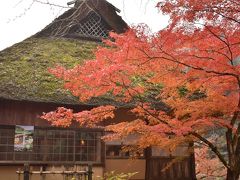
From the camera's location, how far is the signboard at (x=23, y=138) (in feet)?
38.1

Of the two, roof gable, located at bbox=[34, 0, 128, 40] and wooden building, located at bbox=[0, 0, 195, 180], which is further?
roof gable, located at bbox=[34, 0, 128, 40]

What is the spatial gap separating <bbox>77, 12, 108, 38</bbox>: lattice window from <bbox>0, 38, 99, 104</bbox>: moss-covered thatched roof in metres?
0.57

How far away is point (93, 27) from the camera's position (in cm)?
1614

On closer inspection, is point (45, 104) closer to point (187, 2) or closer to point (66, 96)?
point (66, 96)

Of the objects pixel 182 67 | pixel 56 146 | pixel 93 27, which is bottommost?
pixel 56 146

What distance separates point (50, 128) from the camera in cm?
1193

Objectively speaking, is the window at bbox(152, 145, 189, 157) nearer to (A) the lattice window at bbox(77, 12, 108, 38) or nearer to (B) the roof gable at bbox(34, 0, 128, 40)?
(B) the roof gable at bbox(34, 0, 128, 40)

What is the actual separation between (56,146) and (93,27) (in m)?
6.42

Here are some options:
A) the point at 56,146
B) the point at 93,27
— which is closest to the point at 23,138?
the point at 56,146

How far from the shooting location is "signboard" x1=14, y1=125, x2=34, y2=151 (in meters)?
11.6

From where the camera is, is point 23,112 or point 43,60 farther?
point 43,60

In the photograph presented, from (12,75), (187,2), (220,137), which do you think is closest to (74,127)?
(12,75)

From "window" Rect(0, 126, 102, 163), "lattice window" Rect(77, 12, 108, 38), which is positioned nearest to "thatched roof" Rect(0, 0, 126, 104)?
"lattice window" Rect(77, 12, 108, 38)

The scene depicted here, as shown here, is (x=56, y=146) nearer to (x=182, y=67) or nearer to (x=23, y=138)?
(x=23, y=138)
